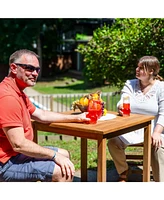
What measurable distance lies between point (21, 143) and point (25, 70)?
63cm

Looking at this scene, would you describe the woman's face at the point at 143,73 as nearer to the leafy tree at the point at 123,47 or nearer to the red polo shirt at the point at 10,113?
the red polo shirt at the point at 10,113

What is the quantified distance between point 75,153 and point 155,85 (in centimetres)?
210

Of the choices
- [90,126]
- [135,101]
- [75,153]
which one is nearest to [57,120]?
[90,126]

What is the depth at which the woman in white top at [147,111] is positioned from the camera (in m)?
4.10

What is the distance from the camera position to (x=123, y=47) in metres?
7.71

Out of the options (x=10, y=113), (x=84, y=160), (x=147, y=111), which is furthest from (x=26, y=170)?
(x=147, y=111)

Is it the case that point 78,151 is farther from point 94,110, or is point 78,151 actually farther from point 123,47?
point 123,47

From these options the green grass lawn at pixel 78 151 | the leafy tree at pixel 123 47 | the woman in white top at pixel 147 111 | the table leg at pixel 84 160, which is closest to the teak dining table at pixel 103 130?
the woman in white top at pixel 147 111

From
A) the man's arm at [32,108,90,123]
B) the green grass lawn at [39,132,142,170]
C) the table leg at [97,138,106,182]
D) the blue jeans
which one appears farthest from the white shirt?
the blue jeans

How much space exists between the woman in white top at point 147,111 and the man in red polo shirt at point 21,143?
1.24 meters

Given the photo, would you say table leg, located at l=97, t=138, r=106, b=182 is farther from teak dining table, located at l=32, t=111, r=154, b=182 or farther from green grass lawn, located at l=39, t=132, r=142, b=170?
green grass lawn, located at l=39, t=132, r=142, b=170

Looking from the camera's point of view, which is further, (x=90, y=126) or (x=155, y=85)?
(x=155, y=85)

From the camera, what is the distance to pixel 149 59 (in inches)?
167
